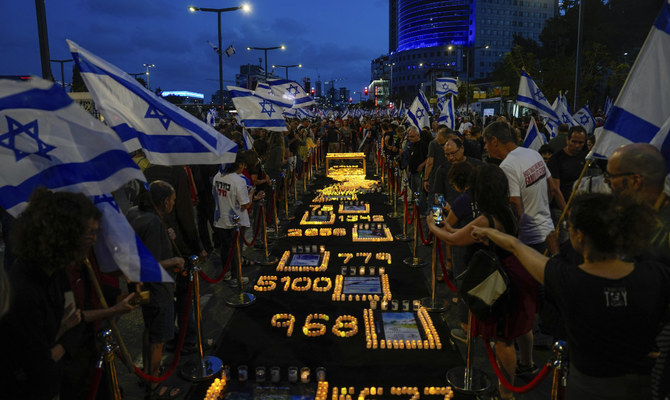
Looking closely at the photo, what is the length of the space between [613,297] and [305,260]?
24.2 ft

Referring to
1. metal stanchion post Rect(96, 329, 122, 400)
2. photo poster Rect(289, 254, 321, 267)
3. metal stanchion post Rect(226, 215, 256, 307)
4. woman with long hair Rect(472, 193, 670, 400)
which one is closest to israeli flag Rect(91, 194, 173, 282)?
metal stanchion post Rect(96, 329, 122, 400)

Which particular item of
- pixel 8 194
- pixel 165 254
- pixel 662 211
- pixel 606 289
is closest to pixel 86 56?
pixel 8 194

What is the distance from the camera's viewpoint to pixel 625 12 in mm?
52969

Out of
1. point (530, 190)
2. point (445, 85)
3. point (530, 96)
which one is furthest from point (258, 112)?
point (445, 85)

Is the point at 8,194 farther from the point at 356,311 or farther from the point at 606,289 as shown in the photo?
the point at 356,311

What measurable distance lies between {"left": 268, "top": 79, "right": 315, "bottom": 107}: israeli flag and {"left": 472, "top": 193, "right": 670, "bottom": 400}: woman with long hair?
46.5 feet

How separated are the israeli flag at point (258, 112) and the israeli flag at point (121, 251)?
7.98 meters

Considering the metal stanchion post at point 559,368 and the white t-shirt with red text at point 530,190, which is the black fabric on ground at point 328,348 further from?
the metal stanchion post at point 559,368

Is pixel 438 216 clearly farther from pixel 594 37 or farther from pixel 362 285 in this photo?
pixel 594 37

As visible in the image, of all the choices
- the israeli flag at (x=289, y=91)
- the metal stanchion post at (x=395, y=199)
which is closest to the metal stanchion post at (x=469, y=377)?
the metal stanchion post at (x=395, y=199)

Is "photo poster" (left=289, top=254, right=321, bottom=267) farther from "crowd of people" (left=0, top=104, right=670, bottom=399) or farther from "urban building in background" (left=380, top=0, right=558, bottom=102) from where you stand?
"urban building in background" (left=380, top=0, right=558, bottom=102)

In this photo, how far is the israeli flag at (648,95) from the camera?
3629 mm

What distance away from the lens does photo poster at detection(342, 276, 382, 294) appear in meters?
7.90

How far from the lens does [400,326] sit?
6594 millimetres
